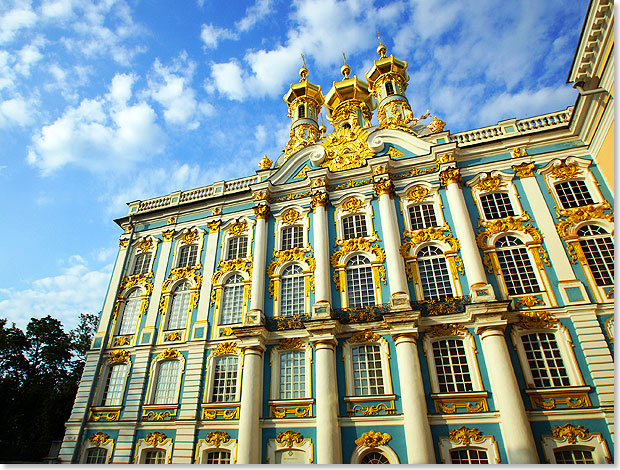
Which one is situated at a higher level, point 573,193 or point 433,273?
point 573,193

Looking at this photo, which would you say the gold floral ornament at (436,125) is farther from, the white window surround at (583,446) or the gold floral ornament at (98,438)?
the gold floral ornament at (98,438)

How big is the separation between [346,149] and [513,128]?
27.1 ft

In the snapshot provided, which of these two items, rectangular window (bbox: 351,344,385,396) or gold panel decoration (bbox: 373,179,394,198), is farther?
gold panel decoration (bbox: 373,179,394,198)

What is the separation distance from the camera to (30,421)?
27.9 metres

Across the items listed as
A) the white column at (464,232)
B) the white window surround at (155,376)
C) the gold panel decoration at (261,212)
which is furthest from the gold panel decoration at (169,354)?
the white column at (464,232)

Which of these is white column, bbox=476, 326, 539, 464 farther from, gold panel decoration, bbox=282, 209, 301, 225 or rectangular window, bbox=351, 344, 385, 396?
gold panel decoration, bbox=282, 209, 301, 225

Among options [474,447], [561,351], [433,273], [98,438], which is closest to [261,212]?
[433,273]

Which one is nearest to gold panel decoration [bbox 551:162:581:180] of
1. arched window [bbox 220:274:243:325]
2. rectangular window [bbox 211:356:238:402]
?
arched window [bbox 220:274:243:325]

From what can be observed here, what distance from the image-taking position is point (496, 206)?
17219mm

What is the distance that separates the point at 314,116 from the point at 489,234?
1934 cm

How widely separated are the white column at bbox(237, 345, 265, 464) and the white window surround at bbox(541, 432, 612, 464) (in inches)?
390

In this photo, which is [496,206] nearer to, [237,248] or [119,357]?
[237,248]

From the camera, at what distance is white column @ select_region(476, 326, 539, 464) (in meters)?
11.9

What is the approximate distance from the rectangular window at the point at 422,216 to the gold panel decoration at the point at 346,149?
12.8 feet
